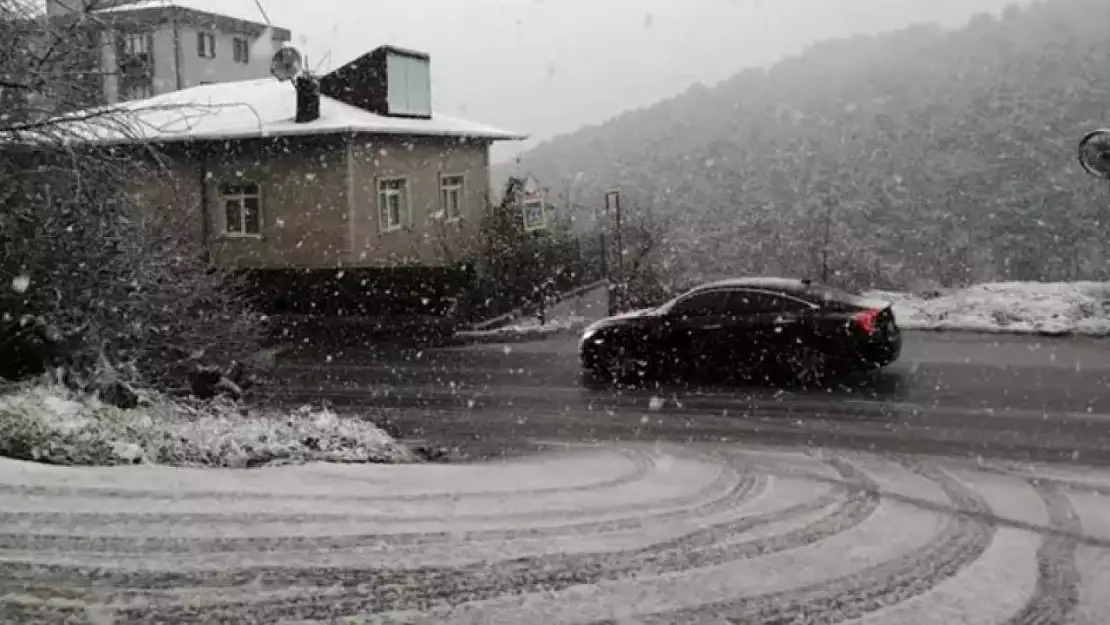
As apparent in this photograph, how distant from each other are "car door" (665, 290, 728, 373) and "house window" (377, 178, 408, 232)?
12.2 metres

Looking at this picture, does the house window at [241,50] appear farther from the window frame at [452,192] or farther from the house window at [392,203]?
the house window at [392,203]

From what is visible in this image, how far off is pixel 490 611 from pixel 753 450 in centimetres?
568

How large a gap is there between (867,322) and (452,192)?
57.0ft

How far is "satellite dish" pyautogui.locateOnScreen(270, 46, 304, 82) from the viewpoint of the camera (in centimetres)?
2542

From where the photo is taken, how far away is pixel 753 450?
10.0m

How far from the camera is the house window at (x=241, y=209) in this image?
25.0 metres

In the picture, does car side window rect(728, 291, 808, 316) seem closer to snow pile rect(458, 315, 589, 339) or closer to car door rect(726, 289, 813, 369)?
car door rect(726, 289, 813, 369)

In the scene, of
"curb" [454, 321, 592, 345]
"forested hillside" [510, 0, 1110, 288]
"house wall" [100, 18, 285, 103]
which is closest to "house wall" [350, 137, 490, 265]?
"curb" [454, 321, 592, 345]

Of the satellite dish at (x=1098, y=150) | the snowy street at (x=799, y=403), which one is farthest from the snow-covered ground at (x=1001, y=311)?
the satellite dish at (x=1098, y=150)

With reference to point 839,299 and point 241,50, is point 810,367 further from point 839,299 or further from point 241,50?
point 241,50

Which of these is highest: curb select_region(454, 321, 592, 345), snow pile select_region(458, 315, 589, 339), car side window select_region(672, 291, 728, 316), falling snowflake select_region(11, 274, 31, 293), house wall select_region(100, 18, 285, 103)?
house wall select_region(100, 18, 285, 103)

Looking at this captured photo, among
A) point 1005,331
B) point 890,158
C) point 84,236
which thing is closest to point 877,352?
point 1005,331

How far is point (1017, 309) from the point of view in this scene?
18.5 meters

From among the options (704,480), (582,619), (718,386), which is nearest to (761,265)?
(718,386)
